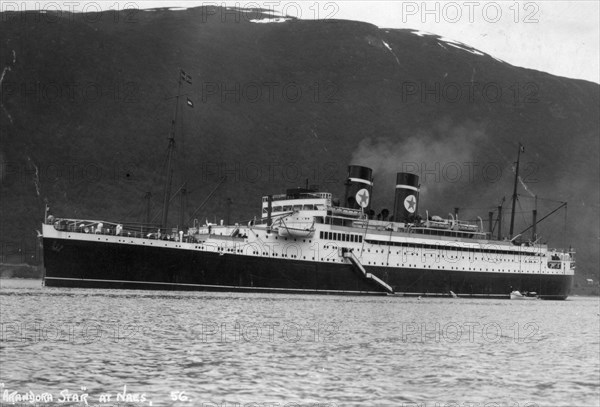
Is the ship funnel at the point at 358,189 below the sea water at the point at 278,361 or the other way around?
the other way around

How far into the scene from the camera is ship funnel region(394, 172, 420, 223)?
240 ft

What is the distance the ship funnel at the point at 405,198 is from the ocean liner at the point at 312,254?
0.10 meters

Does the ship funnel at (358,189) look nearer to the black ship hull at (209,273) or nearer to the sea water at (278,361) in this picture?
the black ship hull at (209,273)

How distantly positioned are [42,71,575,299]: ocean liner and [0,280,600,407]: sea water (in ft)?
68.4

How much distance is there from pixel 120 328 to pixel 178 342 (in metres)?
3.96

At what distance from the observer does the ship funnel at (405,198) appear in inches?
2874

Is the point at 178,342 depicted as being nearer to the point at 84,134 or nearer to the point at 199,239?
the point at 199,239

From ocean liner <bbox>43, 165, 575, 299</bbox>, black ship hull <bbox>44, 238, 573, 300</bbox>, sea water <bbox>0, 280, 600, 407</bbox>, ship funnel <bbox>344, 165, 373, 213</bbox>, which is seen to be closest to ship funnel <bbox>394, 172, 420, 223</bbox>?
ocean liner <bbox>43, 165, 575, 299</bbox>

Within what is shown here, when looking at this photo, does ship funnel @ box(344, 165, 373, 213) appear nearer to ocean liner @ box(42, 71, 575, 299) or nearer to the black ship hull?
ocean liner @ box(42, 71, 575, 299)

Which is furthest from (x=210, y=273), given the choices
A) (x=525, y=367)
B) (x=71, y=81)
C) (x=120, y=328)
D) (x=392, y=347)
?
(x=71, y=81)

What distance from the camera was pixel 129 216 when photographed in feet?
422

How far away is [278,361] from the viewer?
64.5 ft

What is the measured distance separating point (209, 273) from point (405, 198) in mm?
23206

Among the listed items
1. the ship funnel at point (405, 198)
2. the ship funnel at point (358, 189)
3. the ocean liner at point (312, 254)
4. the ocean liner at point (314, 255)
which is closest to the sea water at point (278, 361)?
the ocean liner at point (314, 255)
